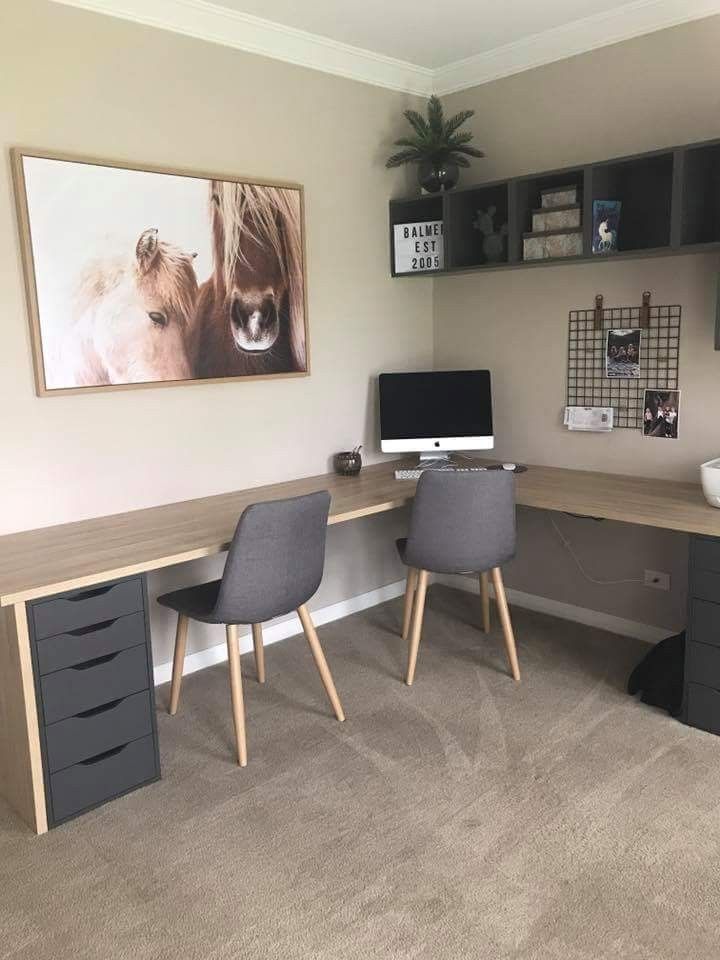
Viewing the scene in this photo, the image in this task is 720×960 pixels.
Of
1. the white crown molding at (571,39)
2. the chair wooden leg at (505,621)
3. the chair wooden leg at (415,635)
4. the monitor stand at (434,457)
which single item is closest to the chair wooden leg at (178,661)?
the chair wooden leg at (415,635)

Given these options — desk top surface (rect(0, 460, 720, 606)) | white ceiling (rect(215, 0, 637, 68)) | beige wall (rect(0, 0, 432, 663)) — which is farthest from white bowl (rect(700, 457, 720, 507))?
white ceiling (rect(215, 0, 637, 68))

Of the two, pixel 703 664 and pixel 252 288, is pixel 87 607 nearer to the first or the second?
pixel 252 288

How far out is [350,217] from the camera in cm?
366

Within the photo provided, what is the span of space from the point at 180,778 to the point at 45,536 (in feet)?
2.96

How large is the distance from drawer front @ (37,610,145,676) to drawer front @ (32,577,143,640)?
0.02m

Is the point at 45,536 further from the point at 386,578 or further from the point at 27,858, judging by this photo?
the point at 386,578

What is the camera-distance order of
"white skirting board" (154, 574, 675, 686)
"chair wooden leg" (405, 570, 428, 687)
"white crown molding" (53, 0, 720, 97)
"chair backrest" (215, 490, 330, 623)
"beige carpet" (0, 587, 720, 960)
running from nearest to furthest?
"beige carpet" (0, 587, 720, 960), "chair backrest" (215, 490, 330, 623), "white crown molding" (53, 0, 720, 97), "chair wooden leg" (405, 570, 428, 687), "white skirting board" (154, 574, 675, 686)

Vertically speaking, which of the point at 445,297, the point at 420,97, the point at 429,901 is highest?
the point at 420,97

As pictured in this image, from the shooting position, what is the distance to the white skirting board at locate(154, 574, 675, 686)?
11.1 feet

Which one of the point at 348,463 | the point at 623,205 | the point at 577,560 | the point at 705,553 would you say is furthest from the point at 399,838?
the point at 623,205

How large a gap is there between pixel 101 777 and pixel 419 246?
2.61 metres

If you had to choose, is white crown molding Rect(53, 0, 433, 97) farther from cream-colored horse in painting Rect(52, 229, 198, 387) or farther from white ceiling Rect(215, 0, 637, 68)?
cream-colored horse in painting Rect(52, 229, 198, 387)

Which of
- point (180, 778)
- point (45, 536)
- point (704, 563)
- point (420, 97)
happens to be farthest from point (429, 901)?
point (420, 97)

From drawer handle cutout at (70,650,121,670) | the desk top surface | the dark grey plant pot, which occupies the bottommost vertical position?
drawer handle cutout at (70,650,121,670)
